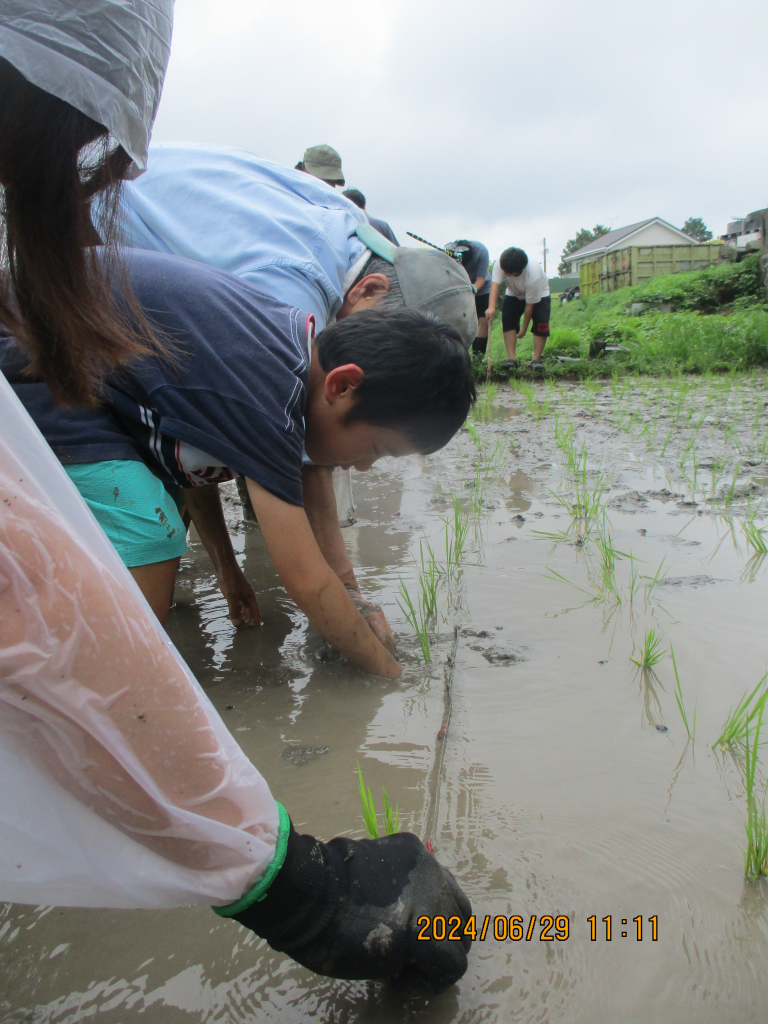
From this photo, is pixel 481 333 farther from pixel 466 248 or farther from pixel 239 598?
pixel 239 598

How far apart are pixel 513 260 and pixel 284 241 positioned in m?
5.11

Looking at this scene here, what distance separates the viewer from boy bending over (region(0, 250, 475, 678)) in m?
1.28

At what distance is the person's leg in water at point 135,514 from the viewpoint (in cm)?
128

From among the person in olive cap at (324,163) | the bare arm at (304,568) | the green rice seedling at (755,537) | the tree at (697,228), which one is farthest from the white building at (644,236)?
the bare arm at (304,568)

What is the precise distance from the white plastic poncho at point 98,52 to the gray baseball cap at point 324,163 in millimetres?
3310

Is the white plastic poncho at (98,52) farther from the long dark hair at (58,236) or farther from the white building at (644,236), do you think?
the white building at (644,236)

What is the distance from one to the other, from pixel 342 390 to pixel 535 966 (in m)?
1.04

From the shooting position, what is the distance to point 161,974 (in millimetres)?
817

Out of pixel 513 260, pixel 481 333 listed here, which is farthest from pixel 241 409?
pixel 481 333

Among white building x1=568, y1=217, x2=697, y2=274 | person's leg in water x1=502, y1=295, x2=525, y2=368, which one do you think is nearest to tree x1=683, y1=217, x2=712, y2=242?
white building x1=568, y1=217, x2=697, y2=274

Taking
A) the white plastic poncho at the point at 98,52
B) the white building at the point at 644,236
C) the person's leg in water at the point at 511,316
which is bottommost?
the person's leg in water at the point at 511,316

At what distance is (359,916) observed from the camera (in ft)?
2.55

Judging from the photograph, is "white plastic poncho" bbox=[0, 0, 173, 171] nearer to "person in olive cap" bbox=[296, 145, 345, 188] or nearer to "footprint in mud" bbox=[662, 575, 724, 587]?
"footprint in mud" bbox=[662, 575, 724, 587]
